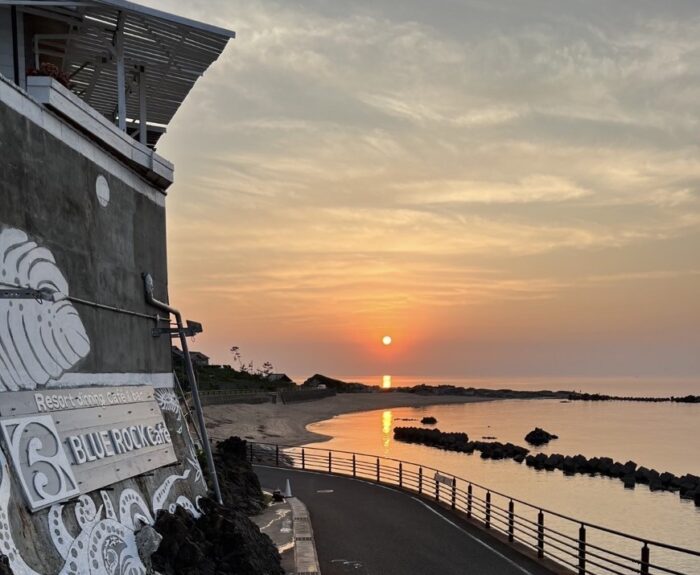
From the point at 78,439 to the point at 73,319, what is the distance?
6.00 ft

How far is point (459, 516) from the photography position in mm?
20297

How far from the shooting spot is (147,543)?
29.3 feet

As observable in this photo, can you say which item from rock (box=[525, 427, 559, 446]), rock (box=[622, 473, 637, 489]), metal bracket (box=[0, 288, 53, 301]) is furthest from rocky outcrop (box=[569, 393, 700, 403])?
metal bracket (box=[0, 288, 53, 301])

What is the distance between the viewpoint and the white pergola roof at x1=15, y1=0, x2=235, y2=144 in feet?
40.1

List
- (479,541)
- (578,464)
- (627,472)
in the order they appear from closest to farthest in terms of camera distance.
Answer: (479,541) < (627,472) < (578,464)

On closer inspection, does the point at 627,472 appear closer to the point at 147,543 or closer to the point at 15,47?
the point at 147,543

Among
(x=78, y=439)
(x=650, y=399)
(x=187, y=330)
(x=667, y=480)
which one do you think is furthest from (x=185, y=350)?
(x=650, y=399)

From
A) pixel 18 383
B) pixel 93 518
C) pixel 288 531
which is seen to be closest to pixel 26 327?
pixel 18 383

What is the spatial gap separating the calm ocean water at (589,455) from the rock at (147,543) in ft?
66.9

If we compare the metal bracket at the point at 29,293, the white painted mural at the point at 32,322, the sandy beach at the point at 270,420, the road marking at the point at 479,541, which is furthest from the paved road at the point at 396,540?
the sandy beach at the point at 270,420

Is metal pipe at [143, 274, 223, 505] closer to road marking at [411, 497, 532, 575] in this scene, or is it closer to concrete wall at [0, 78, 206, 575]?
concrete wall at [0, 78, 206, 575]

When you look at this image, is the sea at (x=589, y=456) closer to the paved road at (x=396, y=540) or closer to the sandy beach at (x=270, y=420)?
the sandy beach at (x=270, y=420)

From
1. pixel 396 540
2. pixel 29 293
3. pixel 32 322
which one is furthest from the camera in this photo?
pixel 396 540

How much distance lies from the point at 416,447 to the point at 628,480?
988 inches
